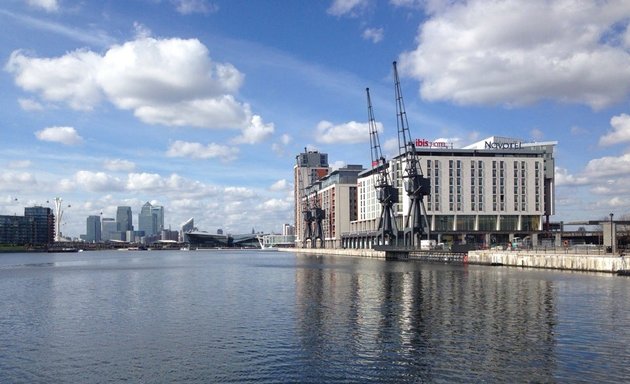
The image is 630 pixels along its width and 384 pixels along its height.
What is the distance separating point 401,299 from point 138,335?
→ 2961 centimetres

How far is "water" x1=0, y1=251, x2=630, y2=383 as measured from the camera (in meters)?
30.0

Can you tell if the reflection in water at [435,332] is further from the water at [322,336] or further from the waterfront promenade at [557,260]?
the waterfront promenade at [557,260]

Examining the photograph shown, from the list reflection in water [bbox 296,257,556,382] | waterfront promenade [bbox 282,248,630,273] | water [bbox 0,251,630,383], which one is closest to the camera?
water [bbox 0,251,630,383]

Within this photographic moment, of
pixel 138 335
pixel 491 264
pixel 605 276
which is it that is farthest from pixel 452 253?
pixel 138 335

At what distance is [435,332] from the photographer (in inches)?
1593

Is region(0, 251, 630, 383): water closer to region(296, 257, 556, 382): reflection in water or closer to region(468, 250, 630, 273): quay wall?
region(296, 257, 556, 382): reflection in water

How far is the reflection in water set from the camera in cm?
3044

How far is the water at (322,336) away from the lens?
98.4 feet

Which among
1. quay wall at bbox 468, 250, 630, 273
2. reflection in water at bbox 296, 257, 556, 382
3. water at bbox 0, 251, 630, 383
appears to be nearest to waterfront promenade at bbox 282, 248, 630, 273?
quay wall at bbox 468, 250, 630, 273

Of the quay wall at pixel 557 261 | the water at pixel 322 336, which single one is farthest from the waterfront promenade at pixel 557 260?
the water at pixel 322 336

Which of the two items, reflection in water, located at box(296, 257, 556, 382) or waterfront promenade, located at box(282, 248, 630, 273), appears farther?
waterfront promenade, located at box(282, 248, 630, 273)

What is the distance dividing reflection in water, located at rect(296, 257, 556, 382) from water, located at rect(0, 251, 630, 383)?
0.11 metres

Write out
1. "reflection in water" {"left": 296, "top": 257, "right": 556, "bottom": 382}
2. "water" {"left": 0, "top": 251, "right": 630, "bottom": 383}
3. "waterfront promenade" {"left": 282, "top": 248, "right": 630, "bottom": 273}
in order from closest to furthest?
"water" {"left": 0, "top": 251, "right": 630, "bottom": 383}, "reflection in water" {"left": 296, "top": 257, "right": 556, "bottom": 382}, "waterfront promenade" {"left": 282, "top": 248, "right": 630, "bottom": 273}

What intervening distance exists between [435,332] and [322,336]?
8011 millimetres
